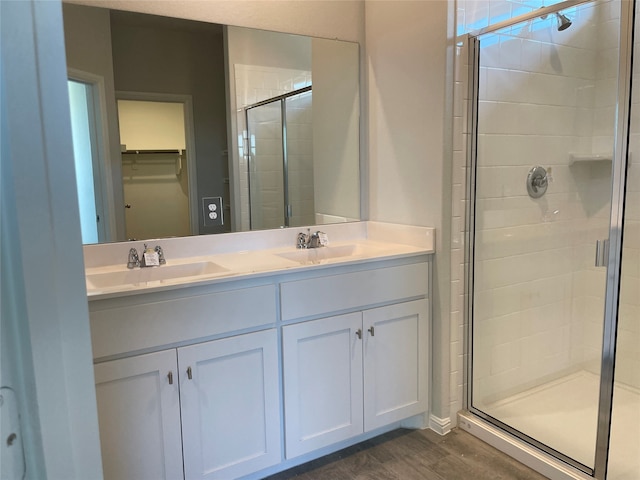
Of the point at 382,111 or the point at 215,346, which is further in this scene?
the point at 382,111

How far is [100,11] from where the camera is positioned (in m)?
1.95

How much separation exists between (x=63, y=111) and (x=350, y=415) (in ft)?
6.22

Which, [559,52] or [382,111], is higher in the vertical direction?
[559,52]

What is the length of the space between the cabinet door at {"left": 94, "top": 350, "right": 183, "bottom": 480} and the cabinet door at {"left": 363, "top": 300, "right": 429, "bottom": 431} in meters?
0.84

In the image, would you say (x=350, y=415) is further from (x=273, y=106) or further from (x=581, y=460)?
(x=273, y=106)

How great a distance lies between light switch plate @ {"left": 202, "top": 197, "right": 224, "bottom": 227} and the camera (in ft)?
7.47

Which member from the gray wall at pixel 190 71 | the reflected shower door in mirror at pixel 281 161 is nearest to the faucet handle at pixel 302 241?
the reflected shower door in mirror at pixel 281 161

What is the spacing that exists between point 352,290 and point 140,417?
0.94 m

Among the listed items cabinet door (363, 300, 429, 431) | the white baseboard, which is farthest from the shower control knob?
the white baseboard

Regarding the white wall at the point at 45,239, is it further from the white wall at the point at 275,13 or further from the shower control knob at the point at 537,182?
the shower control knob at the point at 537,182

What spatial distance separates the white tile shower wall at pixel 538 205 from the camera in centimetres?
234

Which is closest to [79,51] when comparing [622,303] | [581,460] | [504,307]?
[504,307]

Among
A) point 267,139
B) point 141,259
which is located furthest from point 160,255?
point 267,139

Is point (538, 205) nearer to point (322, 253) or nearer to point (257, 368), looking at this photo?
point (322, 253)
